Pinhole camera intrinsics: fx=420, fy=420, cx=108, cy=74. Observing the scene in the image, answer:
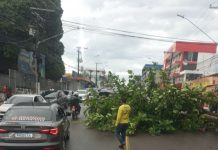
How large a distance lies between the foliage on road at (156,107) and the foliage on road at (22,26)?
1084 inches

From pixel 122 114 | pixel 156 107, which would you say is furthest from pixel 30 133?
pixel 156 107

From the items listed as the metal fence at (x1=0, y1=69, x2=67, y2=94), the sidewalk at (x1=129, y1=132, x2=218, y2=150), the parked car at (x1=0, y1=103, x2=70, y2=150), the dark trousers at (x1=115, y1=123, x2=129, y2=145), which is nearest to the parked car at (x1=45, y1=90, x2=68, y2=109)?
the sidewalk at (x1=129, y1=132, x2=218, y2=150)

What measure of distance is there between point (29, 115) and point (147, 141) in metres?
6.01

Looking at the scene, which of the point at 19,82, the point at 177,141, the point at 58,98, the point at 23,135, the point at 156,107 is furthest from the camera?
the point at 19,82

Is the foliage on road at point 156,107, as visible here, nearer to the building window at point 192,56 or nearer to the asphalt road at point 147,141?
the asphalt road at point 147,141

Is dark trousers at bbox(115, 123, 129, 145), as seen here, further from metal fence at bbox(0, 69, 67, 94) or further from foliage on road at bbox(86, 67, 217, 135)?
metal fence at bbox(0, 69, 67, 94)

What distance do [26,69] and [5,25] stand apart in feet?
31.2

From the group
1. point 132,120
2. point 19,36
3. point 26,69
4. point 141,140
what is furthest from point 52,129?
point 26,69

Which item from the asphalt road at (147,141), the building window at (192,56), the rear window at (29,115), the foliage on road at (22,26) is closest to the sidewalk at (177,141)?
the asphalt road at (147,141)

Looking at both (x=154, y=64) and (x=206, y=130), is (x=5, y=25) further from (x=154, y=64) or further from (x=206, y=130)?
(x=206, y=130)

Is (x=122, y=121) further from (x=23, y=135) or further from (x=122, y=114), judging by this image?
(x=23, y=135)

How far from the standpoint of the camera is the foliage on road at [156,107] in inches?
705

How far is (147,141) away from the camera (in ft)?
51.2

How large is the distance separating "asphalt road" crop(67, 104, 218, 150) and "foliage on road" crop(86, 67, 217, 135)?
0.60 meters
